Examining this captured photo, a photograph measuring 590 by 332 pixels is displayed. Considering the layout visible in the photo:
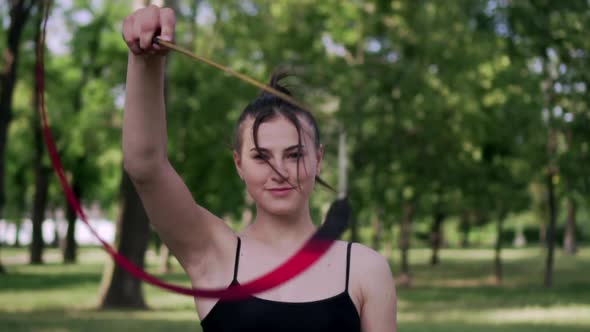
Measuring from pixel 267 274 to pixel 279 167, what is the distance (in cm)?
37

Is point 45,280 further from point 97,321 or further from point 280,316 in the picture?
point 280,316

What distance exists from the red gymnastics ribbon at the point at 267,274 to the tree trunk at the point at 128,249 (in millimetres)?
16000

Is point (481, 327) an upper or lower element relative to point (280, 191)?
lower

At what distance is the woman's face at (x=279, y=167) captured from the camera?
2459mm

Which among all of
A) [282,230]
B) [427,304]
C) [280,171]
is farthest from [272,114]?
[427,304]

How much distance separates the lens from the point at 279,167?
2449 millimetres

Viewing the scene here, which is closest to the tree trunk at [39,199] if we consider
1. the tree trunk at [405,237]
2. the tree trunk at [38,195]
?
the tree trunk at [38,195]

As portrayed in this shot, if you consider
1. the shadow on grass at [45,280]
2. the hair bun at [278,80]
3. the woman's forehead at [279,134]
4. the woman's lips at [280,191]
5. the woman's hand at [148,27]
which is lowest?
the shadow on grass at [45,280]

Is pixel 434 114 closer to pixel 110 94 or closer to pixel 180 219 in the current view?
pixel 110 94

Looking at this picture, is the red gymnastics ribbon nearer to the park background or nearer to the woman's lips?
the woman's lips

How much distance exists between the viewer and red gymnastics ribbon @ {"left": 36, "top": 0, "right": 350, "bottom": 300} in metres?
2.02

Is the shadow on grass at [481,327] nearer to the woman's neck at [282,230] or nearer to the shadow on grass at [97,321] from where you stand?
the shadow on grass at [97,321]

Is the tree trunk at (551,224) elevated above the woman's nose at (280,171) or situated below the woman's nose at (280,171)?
below

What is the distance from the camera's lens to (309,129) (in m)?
2.54
